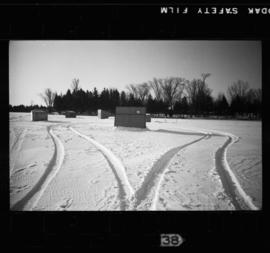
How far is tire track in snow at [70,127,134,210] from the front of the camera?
5.22ft

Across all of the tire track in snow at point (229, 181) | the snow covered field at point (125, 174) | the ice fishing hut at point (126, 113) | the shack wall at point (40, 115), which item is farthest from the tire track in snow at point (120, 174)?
the tire track in snow at point (229, 181)

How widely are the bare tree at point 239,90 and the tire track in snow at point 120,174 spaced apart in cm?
156

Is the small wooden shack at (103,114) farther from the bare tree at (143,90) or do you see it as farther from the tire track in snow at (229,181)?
the tire track in snow at (229,181)

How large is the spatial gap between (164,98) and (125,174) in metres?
1.03

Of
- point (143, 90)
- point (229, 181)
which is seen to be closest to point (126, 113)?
point (143, 90)

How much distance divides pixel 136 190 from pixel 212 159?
1.03m

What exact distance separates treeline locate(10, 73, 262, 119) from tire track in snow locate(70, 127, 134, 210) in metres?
0.60

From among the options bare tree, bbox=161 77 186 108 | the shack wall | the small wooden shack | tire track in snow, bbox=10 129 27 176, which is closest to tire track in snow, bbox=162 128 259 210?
bare tree, bbox=161 77 186 108

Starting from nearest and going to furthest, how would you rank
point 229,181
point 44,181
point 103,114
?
point 44,181
point 229,181
point 103,114

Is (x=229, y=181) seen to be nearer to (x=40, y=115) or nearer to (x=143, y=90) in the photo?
(x=143, y=90)

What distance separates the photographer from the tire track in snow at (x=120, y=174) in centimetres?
159

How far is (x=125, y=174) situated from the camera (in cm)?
182
